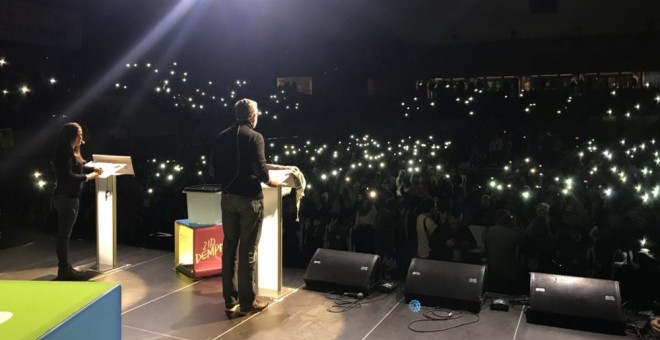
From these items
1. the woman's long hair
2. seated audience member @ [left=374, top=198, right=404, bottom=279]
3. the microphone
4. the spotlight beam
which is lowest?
the microphone

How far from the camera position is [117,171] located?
540cm

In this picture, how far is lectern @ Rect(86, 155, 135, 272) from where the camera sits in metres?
5.54

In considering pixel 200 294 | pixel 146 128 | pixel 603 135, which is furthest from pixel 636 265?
pixel 603 135

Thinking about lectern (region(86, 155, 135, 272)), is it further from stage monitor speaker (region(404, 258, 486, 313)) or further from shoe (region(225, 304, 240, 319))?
stage monitor speaker (region(404, 258, 486, 313))

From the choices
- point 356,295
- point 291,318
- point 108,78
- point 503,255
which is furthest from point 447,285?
point 108,78

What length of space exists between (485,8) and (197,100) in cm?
1249

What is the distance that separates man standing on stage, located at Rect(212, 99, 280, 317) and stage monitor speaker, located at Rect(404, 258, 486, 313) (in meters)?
1.44

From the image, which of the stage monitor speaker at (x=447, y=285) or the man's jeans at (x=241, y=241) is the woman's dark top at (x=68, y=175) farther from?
the stage monitor speaker at (x=447, y=285)

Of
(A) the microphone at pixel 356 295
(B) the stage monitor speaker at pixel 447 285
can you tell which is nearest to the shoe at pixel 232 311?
(A) the microphone at pixel 356 295

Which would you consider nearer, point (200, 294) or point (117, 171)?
point (200, 294)

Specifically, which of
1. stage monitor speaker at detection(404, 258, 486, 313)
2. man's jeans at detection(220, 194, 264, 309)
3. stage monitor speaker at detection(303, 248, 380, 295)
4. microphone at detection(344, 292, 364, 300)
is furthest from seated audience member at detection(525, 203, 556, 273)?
man's jeans at detection(220, 194, 264, 309)

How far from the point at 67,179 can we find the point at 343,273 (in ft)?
9.05

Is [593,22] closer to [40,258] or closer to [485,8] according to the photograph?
[485,8]

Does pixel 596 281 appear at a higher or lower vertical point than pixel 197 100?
lower
